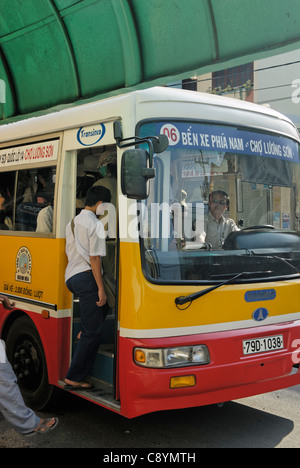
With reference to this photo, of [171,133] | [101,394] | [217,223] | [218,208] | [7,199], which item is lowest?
[101,394]

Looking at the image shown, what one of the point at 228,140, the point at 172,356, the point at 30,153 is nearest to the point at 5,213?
the point at 30,153

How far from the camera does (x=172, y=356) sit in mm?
4105

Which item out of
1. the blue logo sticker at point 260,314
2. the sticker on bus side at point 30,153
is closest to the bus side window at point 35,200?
the sticker on bus side at point 30,153

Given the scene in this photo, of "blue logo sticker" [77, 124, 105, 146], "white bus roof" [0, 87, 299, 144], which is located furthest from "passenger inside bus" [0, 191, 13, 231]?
"blue logo sticker" [77, 124, 105, 146]

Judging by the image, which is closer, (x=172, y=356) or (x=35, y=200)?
(x=172, y=356)

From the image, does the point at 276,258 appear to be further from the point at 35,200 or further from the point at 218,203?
the point at 35,200

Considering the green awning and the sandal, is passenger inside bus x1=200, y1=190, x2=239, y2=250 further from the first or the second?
the green awning

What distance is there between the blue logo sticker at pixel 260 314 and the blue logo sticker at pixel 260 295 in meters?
0.09

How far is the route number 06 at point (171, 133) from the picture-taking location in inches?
172

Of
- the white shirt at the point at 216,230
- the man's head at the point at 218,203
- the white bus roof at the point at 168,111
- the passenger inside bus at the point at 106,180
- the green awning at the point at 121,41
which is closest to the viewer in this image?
the white bus roof at the point at 168,111

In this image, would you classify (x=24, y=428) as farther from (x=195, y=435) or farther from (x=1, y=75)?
→ (x=1, y=75)

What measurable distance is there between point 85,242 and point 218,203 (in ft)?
3.80

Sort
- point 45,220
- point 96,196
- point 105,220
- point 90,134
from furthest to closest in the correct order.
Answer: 1. point 45,220
2. point 105,220
3. point 96,196
4. point 90,134

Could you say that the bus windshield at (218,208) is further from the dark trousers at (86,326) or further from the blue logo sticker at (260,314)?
the dark trousers at (86,326)
